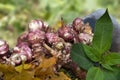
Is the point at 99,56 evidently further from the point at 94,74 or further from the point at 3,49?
the point at 3,49

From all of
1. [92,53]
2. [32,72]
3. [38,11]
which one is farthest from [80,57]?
[38,11]

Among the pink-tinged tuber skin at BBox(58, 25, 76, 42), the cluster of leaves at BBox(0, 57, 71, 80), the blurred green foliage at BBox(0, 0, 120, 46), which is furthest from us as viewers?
the blurred green foliage at BBox(0, 0, 120, 46)

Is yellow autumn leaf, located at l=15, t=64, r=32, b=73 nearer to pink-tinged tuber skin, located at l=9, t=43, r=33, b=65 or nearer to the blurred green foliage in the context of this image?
pink-tinged tuber skin, located at l=9, t=43, r=33, b=65

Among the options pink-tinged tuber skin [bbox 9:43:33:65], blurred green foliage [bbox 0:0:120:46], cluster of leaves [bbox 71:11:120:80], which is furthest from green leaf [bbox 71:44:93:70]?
blurred green foliage [bbox 0:0:120:46]

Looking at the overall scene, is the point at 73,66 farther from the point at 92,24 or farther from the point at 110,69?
the point at 92,24

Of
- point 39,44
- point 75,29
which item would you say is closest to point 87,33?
point 75,29

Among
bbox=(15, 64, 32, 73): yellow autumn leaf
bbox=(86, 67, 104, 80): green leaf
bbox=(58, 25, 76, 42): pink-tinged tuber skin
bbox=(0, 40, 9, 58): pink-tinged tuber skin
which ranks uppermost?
bbox=(58, 25, 76, 42): pink-tinged tuber skin
